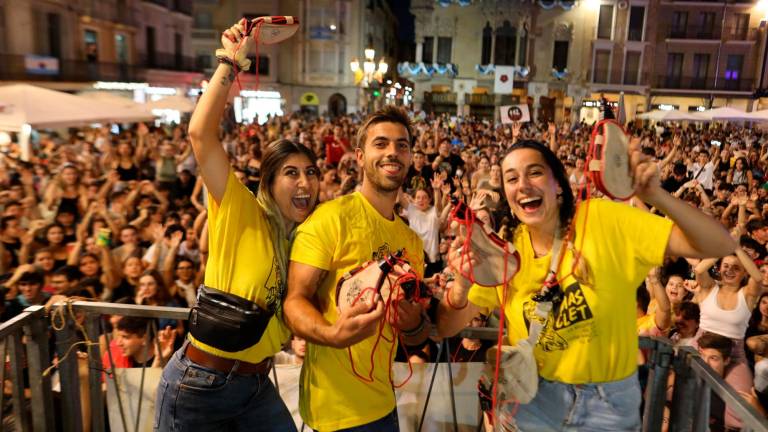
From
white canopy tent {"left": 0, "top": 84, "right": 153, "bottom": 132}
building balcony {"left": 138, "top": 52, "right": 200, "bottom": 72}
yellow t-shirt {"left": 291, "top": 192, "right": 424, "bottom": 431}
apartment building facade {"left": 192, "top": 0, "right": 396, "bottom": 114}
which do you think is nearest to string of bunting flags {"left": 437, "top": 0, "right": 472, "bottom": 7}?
apartment building facade {"left": 192, "top": 0, "right": 396, "bottom": 114}

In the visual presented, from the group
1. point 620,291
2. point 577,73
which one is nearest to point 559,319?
point 620,291

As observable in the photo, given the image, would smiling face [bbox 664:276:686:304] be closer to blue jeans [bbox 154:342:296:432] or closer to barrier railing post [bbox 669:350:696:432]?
barrier railing post [bbox 669:350:696:432]

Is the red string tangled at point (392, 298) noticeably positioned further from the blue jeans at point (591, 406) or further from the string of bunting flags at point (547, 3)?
the string of bunting flags at point (547, 3)

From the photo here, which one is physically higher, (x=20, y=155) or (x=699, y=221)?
(x=699, y=221)

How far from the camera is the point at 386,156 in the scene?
255 centimetres

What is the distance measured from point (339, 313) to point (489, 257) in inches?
25.0

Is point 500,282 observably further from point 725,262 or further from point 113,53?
point 113,53

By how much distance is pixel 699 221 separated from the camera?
2.04 meters

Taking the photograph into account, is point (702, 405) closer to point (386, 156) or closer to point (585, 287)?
point (585, 287)

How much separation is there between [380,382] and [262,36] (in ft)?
5.32

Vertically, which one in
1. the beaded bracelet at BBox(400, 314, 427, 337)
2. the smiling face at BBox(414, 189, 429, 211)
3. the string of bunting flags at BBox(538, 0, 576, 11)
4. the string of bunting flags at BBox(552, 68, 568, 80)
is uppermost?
the string of bunting flags at BBox(538, 0, 576, 11)

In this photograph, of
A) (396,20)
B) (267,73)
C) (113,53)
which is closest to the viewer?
(113,53)

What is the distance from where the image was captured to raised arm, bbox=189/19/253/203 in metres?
2.39

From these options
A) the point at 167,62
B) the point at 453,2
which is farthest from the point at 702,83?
the point at 167,62
